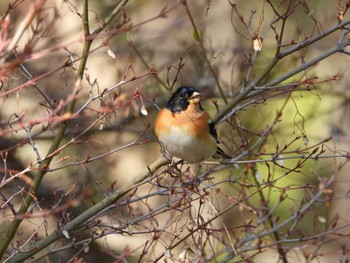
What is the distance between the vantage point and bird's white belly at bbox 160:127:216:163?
479 cm

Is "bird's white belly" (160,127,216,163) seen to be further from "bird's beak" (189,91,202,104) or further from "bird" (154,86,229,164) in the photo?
"bird's beak" (189,91,202,104)

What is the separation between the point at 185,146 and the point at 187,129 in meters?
0.14

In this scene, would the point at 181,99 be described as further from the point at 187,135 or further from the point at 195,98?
the point at 187,135

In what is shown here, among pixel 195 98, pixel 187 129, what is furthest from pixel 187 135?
pixel 195 98

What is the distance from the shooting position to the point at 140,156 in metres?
8.64

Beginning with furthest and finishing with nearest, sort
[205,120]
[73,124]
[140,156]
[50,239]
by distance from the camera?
[140,156], [73,124], [205,120], [50,239]

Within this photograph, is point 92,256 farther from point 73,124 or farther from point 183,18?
point 183,18

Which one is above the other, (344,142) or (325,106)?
(325,106)

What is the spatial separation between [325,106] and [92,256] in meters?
3.35

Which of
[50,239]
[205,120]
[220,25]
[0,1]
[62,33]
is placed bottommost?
[50,239]

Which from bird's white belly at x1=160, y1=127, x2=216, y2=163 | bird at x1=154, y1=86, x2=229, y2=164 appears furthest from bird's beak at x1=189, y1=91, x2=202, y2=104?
bird's white belly at x1=160, y1=127, x2=216, y2=163

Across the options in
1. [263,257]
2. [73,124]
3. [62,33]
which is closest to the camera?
[73,124]

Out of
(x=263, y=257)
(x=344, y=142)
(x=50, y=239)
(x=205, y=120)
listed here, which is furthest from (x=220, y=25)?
(x=50, y=239)

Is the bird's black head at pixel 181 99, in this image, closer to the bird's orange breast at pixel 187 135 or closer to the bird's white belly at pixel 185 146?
the bird's orange breast at pixel 187 135
